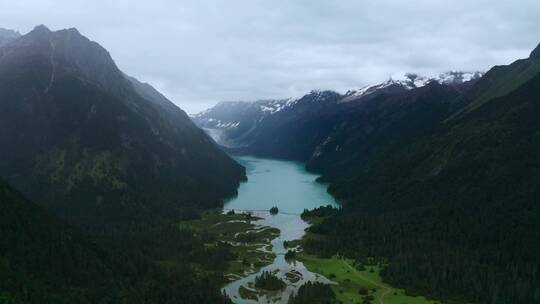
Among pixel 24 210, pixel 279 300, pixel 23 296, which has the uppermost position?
pixel 24 210

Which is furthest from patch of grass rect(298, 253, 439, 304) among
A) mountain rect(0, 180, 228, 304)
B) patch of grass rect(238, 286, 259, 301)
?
mountain rect(0, 180, 228, 304)

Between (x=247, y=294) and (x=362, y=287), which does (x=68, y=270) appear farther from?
(x=362, y=287)

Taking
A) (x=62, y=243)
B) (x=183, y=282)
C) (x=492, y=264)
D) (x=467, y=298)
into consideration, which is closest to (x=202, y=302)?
(x=183, y=282)

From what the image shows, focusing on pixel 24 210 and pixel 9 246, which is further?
pixel 24 210

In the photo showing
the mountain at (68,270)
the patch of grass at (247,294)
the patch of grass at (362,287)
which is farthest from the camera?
the patch of grass at (247,294)

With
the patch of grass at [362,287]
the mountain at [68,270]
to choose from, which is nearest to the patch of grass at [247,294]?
the mountain at [68,270]

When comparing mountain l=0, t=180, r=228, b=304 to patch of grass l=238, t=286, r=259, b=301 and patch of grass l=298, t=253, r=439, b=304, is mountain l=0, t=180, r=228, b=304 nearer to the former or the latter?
patch of grass l=238, t=286, r=259, b=301

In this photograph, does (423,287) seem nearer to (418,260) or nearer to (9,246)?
(418,260)

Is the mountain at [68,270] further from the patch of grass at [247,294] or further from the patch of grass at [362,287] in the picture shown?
the patch of grass at [362,287]
